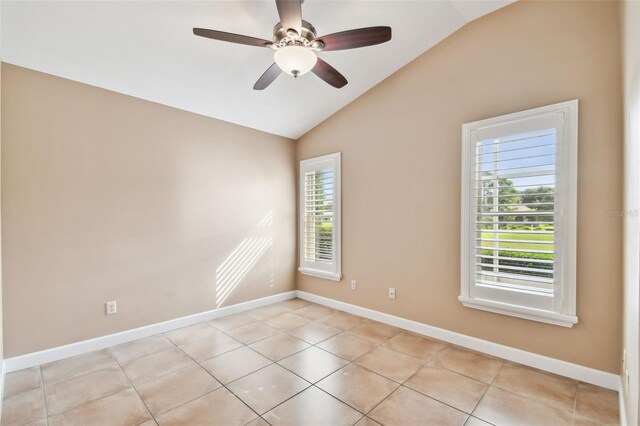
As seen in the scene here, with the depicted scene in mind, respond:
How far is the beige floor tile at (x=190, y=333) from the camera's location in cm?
327

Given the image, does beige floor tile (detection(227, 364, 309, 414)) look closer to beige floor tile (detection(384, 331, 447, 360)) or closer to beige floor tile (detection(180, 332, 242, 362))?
beige floor tile (detection(180, 332, 242, 362))

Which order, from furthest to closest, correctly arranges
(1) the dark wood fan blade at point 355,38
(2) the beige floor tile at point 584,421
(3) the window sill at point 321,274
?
(3) the window sill at point 321,274 < (1) the dark wood fan blade at point 355,38 < (2) the beige floor tile at point 584,421

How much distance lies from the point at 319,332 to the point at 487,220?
2142mm

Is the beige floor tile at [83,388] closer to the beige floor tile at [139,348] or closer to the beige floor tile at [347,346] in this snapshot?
the beige floor tile at [139,348]

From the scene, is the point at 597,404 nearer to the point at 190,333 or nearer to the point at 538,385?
the point at 538,385

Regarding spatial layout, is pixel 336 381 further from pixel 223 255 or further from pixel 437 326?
pixel 223 255

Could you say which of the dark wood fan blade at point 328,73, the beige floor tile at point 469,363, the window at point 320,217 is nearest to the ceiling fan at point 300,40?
the dark wood fan blade at point 328,73

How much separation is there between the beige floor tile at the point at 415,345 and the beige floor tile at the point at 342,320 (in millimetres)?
574

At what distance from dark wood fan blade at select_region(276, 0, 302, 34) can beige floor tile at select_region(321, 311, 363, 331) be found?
10.0 ft

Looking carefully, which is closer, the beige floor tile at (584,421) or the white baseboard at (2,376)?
the beige floor tile at (584,421)

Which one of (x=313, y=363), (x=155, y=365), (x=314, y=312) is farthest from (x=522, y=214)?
(x=155, y=365)

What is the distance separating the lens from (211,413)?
6.75 ft

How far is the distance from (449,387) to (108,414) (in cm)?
247

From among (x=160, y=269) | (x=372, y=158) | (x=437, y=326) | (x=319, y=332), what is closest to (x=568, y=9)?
(x=372, y=158)
